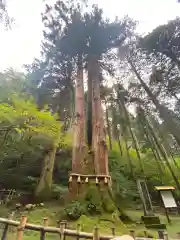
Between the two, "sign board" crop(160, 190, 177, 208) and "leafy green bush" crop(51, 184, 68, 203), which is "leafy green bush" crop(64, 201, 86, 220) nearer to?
"leafy green bush" crop(51, 184, 68, 203)

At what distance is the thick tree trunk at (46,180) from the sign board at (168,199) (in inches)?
205

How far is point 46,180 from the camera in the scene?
9.51m

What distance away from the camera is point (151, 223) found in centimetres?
684

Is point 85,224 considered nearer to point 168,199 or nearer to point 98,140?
point 98,140

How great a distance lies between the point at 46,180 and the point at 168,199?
566cm

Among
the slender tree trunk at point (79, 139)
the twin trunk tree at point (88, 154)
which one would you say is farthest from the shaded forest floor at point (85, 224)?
the slender tree trunk at point (79, 139)

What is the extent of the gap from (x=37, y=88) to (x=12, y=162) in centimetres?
494

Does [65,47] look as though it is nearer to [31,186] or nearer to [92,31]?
[92,31]

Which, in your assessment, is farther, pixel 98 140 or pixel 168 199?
pixel 98 140

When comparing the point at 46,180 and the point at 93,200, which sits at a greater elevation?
the point at 46,180

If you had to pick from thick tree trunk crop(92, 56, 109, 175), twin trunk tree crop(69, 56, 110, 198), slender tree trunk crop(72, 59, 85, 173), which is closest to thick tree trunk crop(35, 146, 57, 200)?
twin trunk tree crop(69, 56, 110, 198)

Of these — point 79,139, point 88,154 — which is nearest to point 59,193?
point 88,154

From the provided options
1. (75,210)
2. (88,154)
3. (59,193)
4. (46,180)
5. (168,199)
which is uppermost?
(88,154)

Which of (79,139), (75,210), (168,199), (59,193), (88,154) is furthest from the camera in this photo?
(59,193)
